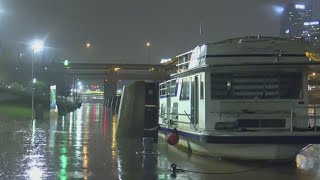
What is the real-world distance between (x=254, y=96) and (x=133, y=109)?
7.25 meters

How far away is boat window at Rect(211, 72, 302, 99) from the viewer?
15.5m

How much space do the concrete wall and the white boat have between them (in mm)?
A: 5663

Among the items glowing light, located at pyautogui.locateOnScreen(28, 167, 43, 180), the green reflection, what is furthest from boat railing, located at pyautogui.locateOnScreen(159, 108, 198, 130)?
glowing light, located at pyautogui.locateOnScreen(28, 167, 43, 180)

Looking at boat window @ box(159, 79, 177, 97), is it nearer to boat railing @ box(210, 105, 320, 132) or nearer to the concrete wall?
the concrete wall

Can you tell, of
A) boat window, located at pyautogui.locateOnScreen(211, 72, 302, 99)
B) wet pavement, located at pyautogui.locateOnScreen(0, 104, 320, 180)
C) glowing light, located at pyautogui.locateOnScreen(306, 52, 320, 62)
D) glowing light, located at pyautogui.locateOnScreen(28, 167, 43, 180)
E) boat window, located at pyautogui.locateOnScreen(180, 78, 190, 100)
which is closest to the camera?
glowing light, located at pyautogui.locateOnScreen(28, 167, 43, 180)

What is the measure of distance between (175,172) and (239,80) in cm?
426

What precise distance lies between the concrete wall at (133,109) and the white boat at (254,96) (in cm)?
566

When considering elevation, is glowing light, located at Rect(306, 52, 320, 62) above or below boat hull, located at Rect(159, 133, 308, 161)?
above

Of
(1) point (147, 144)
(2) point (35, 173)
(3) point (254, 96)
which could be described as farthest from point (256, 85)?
(2) point (35, 173)

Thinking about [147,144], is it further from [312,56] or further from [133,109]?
[312,56]

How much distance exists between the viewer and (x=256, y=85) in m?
15.5

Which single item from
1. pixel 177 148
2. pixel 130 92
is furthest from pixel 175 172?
pixel 130 92

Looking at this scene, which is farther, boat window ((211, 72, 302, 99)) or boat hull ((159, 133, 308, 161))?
boat window ((211, 72, 302, 99))

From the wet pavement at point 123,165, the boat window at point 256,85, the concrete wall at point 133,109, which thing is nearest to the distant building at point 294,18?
the concrete wall at point 133,109
